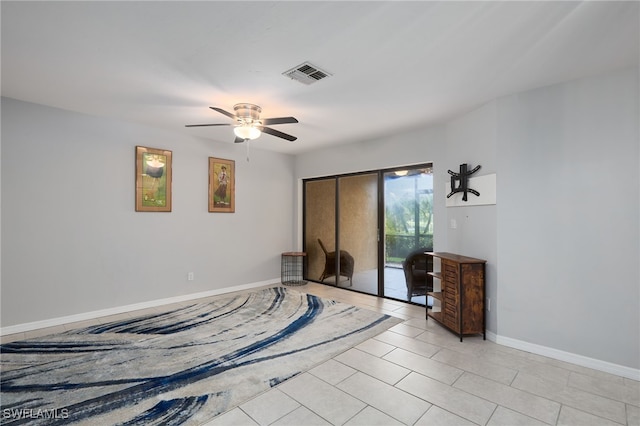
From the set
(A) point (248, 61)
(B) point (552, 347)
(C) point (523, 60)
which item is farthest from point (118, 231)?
(B) point (552, 347)

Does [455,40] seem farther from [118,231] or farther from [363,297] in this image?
[118,231]

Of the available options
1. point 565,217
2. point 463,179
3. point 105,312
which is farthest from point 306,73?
point 105,312

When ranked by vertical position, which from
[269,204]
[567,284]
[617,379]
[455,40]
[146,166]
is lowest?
[617,379]

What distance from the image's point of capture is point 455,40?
2.23 metres

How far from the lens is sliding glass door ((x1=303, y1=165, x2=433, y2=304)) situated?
473 cm

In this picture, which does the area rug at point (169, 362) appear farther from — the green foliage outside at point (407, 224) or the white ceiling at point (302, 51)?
the white ceiling at point (302, 51)

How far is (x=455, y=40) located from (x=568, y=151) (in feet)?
5.46

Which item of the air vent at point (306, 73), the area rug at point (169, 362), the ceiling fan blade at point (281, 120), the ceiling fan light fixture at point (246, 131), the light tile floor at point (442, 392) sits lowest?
the light tile floor at point (442, 392)

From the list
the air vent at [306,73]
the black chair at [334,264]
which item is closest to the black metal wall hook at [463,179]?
the air vent at [306,73]

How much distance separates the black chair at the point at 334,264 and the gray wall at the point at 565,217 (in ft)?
8.14

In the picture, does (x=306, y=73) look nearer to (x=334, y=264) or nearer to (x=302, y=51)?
(x=302, y=51)

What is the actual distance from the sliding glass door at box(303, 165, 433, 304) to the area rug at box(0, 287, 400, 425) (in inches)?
40.1

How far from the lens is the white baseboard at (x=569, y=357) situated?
8.43 feet

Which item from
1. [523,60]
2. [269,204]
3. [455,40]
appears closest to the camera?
[455,40]
